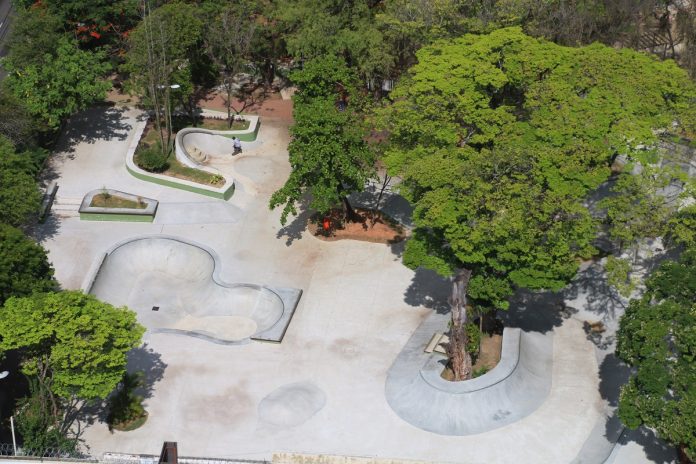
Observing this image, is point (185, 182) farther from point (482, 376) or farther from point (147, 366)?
point (482, 376)

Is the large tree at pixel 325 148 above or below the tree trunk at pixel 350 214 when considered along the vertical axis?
above

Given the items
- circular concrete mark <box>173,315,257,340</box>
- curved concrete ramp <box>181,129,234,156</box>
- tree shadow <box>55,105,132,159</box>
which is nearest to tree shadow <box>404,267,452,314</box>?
circular concrete mark <box>173,315,257,340</box>

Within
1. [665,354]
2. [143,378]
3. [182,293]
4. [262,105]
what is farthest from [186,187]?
[665,354]

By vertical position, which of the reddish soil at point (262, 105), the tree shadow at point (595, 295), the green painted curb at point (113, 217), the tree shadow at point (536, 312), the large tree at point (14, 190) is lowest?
the reddish soil at point (262, 105)

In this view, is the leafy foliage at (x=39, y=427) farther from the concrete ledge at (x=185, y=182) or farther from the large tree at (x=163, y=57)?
the large tree at (x=163, y=57)

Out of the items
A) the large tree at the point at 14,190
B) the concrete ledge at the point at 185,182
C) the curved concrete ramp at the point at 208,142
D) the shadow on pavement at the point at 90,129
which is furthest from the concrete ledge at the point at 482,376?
the shadow on pavement at the point at 90,129

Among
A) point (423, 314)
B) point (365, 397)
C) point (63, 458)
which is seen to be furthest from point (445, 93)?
point (63, 458)
